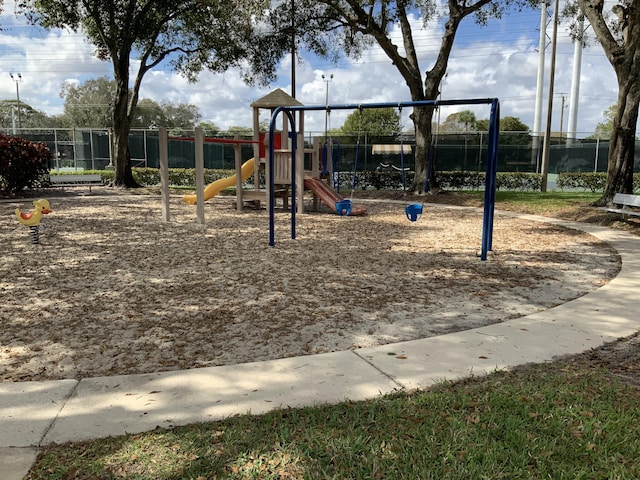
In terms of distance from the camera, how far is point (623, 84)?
11.1 meters

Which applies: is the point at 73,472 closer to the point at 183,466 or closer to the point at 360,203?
the point at 183,466

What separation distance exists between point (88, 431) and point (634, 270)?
6.49 meters

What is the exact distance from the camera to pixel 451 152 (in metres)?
21.2

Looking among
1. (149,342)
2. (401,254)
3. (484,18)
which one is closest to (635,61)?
(484,18)

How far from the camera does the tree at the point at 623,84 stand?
10.9 metres

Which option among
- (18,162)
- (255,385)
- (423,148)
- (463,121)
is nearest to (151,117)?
(463,121)

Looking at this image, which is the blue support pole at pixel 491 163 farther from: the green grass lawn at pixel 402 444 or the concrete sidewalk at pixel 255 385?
the green grass lawn at pixel 402 444

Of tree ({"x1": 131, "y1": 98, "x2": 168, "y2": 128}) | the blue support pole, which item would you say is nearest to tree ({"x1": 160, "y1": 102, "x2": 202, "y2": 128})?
tree ({"x1": 131, "y1": 98, "x2": 168, "y2": 128})

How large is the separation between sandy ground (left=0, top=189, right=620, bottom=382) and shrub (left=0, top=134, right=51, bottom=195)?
5.56 meters

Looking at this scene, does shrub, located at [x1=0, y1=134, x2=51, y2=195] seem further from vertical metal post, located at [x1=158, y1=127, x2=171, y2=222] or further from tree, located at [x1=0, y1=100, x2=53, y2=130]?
tree, located at [x1=0, y1=100, x2=53, y2=130]

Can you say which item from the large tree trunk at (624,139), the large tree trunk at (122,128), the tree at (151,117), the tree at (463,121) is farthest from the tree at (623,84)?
the tree at (463,121)

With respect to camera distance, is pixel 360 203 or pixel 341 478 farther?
pixel 360 203

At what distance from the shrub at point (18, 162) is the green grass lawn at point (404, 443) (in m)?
14.6

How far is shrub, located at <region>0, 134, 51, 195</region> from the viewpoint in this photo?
1430 cm
